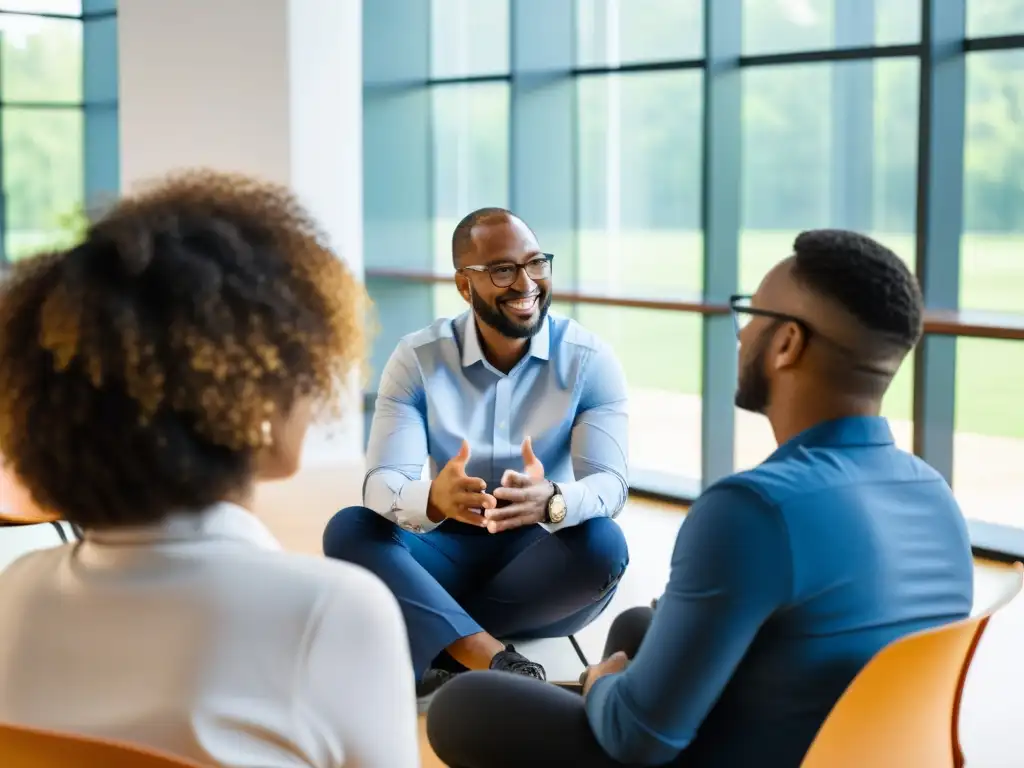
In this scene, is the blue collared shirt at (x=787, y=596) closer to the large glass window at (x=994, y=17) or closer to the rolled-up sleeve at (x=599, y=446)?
the rolled-up sleeve at (x=599, y=446)

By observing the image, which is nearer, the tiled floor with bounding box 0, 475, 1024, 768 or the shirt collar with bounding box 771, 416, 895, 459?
the shirt collar with bounding box 771, 416, 895, 459

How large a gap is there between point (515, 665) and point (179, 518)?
1.85 m

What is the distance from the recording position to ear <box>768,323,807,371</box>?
Result: 1729mm

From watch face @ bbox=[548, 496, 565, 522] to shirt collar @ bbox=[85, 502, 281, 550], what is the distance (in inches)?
75.2

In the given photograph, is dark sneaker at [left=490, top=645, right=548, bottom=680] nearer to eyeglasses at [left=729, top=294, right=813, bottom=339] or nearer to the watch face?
the watch face

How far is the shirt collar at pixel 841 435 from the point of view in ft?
5.48

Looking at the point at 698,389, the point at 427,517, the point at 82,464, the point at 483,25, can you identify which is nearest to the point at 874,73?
the point at 698,389

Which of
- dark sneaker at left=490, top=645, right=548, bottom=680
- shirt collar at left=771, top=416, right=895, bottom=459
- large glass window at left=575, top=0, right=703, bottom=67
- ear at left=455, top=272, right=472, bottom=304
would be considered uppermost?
large glass window at left=575, top=0, right=703, bottom=67

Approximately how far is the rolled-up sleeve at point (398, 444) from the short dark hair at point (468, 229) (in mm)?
252

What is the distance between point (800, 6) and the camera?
5.48 m

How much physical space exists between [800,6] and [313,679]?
15.9ft

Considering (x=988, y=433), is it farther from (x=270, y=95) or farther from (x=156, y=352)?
(x=156, y=352)

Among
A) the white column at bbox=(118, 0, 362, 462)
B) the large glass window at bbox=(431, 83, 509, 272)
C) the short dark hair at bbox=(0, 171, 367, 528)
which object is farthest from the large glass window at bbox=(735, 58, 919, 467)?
the short dark hair at bbox=(0, 171, 367, 528)

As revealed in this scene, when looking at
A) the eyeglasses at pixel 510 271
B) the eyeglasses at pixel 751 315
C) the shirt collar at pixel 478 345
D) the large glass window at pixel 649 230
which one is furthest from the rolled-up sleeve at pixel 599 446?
the large glass window at pixel 649 230
